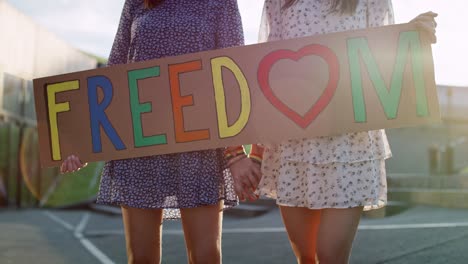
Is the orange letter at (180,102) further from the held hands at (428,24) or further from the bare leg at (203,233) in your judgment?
the held hands at (428,24)

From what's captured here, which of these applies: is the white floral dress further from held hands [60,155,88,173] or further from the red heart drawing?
held hands [60,155,88,173]

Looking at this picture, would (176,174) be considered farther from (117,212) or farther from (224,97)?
(117,212)

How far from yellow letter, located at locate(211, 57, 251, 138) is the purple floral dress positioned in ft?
0.27

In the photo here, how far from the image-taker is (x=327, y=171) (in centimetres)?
253

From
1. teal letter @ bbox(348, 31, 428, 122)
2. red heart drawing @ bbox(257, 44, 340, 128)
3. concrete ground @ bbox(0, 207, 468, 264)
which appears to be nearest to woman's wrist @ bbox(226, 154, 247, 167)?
red heart drawing @ bbox(257, 44, 340, 128)

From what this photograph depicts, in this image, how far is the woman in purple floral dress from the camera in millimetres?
2412

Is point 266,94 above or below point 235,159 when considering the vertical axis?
above

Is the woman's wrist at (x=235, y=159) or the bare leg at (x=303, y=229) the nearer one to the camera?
the woman's wrist at (x=235, y=159)

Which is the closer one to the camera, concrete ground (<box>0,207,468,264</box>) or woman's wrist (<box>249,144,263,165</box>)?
woman's wrist (<box>249,144,263,165</box>)

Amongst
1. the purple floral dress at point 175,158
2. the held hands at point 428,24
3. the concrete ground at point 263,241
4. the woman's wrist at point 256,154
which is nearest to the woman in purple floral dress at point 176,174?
the purple floral dress at point 175,158

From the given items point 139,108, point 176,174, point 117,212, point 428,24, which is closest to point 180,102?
point 139,108

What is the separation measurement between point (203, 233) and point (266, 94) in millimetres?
697

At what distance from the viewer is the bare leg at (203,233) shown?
2.40m

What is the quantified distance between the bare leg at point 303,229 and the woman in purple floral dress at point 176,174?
0.91ft
